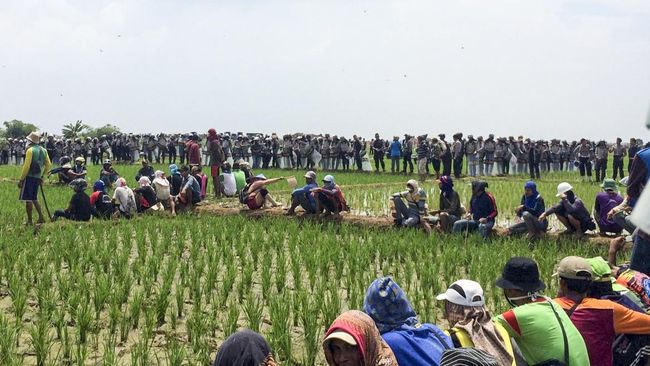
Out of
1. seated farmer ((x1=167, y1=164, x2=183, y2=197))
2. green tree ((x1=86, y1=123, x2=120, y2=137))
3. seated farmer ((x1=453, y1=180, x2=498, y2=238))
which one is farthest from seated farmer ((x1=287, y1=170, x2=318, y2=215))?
green tree ((x1=86, y1=123, x2=120, y2=137))

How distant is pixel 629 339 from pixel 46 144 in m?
24.7

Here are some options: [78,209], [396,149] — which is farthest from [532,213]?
[396,149]

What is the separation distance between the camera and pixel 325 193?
1058cm

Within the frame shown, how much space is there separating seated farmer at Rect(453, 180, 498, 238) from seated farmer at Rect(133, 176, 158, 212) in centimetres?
556

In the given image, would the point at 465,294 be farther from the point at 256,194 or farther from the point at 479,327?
the point at 256,194

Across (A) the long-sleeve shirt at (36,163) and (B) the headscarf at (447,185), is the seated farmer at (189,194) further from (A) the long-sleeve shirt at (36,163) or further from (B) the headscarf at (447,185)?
(B) the headscarf at (447,185)

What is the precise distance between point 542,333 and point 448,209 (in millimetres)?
6456

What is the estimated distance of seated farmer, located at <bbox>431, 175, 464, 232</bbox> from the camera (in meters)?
9.36

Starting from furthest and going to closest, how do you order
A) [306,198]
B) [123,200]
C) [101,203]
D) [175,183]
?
[175,183] < [123,200] < [101,203] < [306,198]

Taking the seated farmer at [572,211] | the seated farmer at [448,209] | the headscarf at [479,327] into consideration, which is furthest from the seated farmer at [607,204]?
the headscarf at [479,327]

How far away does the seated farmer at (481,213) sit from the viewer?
29.1ft

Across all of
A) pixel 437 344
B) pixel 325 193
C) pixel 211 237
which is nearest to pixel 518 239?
pixel 325 193

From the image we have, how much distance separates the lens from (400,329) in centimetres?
293

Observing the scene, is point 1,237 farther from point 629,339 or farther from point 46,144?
point 46,144
